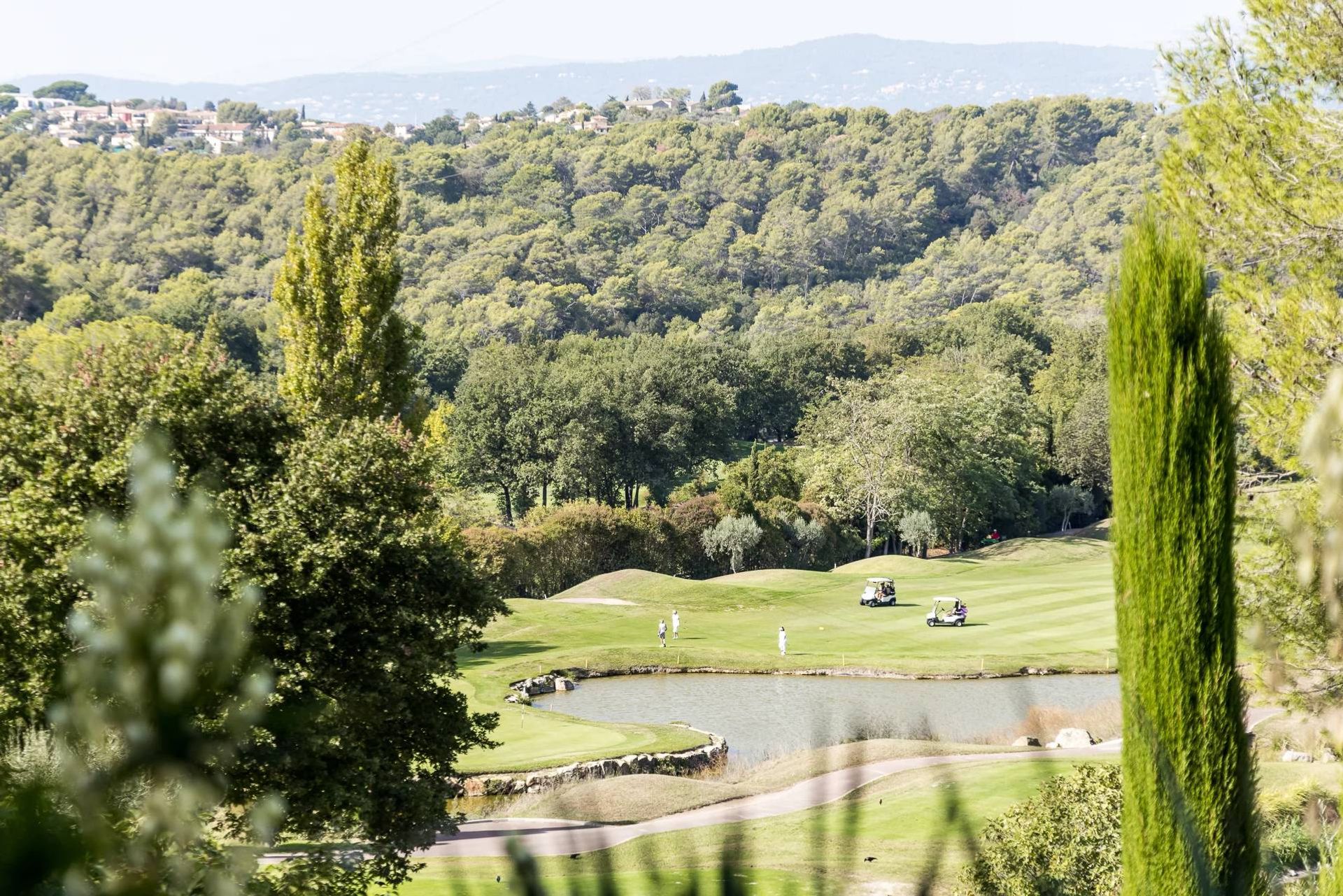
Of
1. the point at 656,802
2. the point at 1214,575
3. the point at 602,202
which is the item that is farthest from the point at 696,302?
the point at 1214,575

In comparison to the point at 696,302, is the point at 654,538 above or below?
below

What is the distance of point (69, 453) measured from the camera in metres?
11.3

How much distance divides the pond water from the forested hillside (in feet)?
199

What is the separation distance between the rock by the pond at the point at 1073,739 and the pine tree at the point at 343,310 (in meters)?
13.3

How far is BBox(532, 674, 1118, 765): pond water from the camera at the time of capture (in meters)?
25.9

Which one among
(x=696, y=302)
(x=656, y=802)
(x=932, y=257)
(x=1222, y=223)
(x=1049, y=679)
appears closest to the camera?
(x=1222, y=223)

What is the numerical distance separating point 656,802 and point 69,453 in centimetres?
946

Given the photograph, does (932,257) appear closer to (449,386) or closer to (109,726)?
(449,386)

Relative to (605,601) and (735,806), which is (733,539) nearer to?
(605,601)

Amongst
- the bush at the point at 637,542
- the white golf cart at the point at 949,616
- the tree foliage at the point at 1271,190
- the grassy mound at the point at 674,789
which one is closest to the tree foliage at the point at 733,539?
the bush at the point at 637,542

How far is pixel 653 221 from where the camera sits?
490ft

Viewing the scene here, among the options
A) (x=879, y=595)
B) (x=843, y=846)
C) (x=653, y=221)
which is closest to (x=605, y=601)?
(x=879, y=595)

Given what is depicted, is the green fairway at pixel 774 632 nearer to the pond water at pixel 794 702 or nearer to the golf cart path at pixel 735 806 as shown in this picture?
the pond water at pixel 794 702

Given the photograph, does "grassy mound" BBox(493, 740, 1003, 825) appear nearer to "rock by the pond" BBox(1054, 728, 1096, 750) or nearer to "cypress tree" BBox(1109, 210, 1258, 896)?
"rock by the pond" BBox(1054, 728, 1096, 750)
